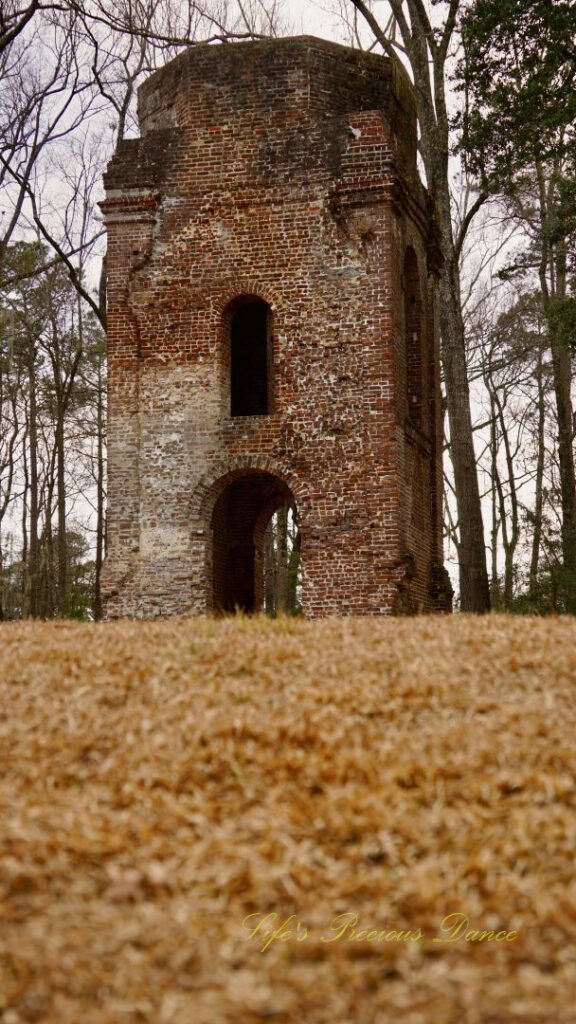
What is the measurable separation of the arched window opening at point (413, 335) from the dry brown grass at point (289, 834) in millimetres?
10641

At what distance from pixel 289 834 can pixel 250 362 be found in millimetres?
14906

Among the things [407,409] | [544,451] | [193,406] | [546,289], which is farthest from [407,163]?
[544,451]

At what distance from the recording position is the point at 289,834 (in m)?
5.27

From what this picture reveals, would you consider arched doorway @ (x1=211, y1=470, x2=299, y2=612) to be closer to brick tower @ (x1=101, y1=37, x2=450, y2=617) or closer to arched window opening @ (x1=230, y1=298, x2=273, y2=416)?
arched window opening @ (x1=230, y1=298, x2=273, y2=416)

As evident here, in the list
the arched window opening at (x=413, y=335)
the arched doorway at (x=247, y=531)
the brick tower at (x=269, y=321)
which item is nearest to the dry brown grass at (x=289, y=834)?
the brick tower at (x=269, y=321)

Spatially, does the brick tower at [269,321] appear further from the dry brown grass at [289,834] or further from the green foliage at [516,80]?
the dry brown grass at [289,834]

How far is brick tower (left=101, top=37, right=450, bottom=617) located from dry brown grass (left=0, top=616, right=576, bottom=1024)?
810 centimetres

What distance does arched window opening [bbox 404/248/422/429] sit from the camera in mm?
18280

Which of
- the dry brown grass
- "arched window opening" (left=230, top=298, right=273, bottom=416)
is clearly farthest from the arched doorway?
the dry brown grass

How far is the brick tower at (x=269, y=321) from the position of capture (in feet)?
52.5

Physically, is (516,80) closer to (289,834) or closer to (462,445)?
(462,445)

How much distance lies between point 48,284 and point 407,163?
1503 cm

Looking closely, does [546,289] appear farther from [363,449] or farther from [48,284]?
[363,449]

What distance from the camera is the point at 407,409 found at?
56.3 feet
